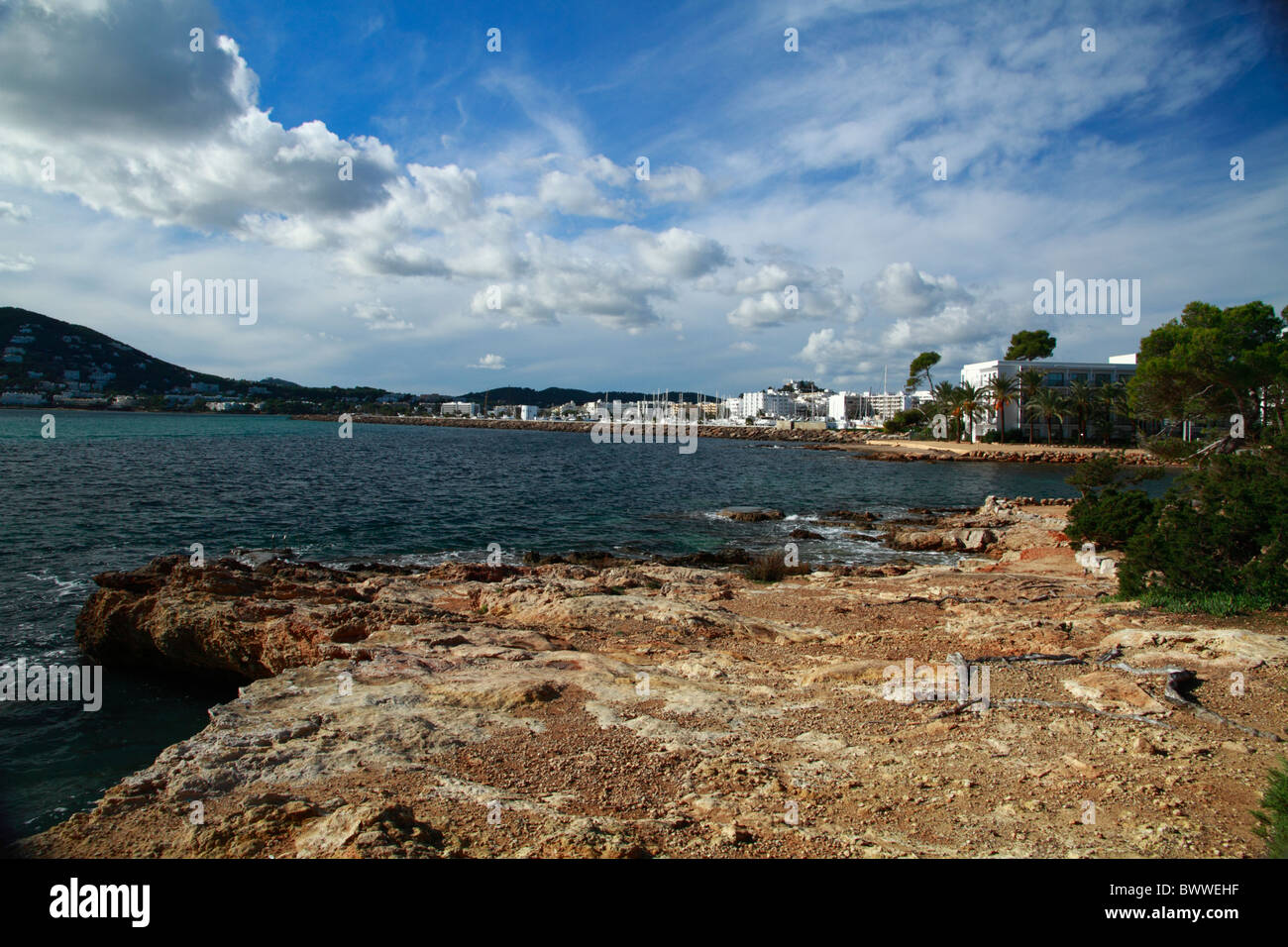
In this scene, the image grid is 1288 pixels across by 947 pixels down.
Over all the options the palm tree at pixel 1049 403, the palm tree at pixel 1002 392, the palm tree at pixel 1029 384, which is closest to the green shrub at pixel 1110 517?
the palm tree at pixel 1049 403

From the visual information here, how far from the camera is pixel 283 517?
30.6 metres

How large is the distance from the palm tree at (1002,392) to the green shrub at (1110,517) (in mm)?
71359

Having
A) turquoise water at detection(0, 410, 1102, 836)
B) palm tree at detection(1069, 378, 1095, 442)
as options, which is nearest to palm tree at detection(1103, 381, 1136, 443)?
palm tree at detection(1069, 378, 1095, 442)

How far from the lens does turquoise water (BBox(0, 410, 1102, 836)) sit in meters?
10.3

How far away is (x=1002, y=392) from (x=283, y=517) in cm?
8701

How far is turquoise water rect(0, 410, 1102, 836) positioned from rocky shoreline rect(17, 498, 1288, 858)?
6.92ft

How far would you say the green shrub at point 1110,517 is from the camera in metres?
20.9

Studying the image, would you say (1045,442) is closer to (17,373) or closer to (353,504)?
(353,504)

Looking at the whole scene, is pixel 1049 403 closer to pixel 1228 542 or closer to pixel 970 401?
pixel 970 401

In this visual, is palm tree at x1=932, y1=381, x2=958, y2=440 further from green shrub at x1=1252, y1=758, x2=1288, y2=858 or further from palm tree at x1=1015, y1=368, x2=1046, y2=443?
green shrub at x1=1252, y1=758, x2=1288, y2=858

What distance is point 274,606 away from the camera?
12945 mm

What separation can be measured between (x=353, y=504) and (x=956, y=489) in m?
42.8

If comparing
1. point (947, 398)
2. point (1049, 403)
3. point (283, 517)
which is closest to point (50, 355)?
point (283, 517)
